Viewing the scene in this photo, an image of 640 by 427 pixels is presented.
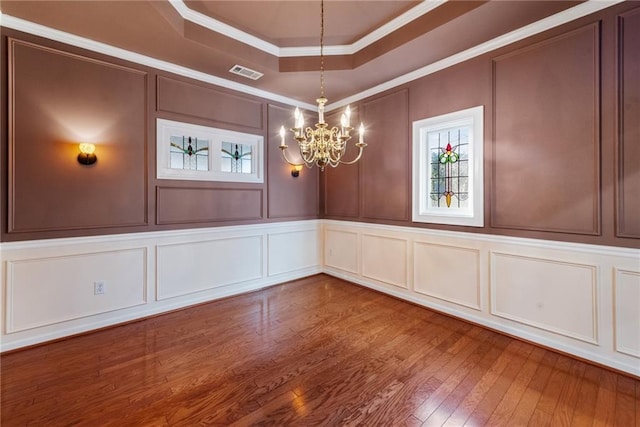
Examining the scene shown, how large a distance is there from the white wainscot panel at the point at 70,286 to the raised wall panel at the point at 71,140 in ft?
1.09

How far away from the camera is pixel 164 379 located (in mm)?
2227

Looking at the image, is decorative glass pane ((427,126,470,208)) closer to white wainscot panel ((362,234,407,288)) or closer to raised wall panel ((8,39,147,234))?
white wainscot panel ((362,234,407,288))

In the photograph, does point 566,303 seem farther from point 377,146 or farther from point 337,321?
point 377,146

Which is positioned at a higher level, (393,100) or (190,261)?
(393,100)

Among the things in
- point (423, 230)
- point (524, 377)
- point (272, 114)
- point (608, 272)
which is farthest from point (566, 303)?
point (272, 114)

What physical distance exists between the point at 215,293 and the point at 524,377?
3469 mm

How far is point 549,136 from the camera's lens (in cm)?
264

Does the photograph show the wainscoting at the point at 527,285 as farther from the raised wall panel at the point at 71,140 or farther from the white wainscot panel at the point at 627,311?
the raised wall panel at the point at 71,140

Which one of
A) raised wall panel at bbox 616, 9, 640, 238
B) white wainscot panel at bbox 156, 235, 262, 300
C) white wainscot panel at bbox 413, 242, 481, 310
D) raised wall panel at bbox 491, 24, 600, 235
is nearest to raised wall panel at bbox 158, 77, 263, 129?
white wainscot panel at bbox 156, 235, 262, 300

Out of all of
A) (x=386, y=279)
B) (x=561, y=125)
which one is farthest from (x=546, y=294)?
(x=386, y=279)

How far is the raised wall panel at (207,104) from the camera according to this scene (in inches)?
136

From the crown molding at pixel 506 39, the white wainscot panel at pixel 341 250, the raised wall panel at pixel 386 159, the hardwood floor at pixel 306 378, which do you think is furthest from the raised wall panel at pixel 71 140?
the crown molding at pixel 506 39

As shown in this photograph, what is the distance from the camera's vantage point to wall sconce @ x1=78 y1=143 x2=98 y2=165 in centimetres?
290

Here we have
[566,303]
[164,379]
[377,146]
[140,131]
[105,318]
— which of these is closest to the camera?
[164,379]
